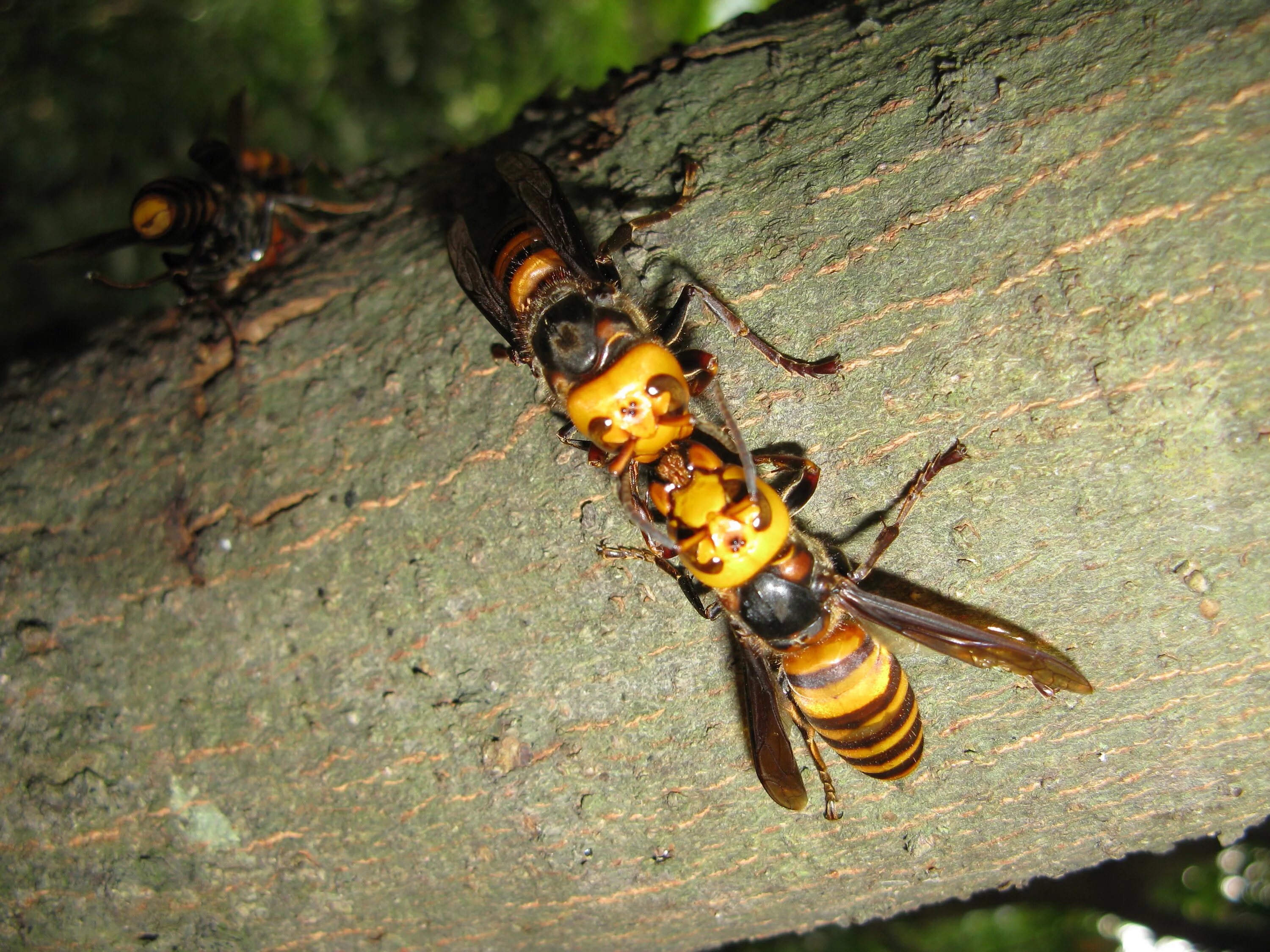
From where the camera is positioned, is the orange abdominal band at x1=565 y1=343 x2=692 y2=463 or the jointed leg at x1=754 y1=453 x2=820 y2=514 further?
the orange abdominal band at x1=565 y1=343 x2=692 y2=463

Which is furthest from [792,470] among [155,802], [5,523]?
[5,523]

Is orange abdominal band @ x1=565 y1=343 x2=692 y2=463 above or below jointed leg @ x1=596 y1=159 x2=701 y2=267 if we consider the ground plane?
below

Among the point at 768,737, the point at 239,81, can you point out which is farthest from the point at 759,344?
the point at 239,81

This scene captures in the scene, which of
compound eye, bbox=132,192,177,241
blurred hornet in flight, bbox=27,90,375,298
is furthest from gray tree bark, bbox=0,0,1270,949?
compound eye, bbox=132,192,177,241

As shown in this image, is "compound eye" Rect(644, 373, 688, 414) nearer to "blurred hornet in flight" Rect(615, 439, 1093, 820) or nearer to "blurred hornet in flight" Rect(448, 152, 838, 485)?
"blurred hornet in flight" Rect(448, 152, 838, 485)

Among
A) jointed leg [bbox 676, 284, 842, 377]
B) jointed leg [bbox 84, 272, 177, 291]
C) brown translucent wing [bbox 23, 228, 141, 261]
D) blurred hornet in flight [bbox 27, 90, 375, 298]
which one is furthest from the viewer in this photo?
brown translucent wing [bbox 23, 228, 141, 261]

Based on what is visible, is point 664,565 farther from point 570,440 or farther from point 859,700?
point 859,700
